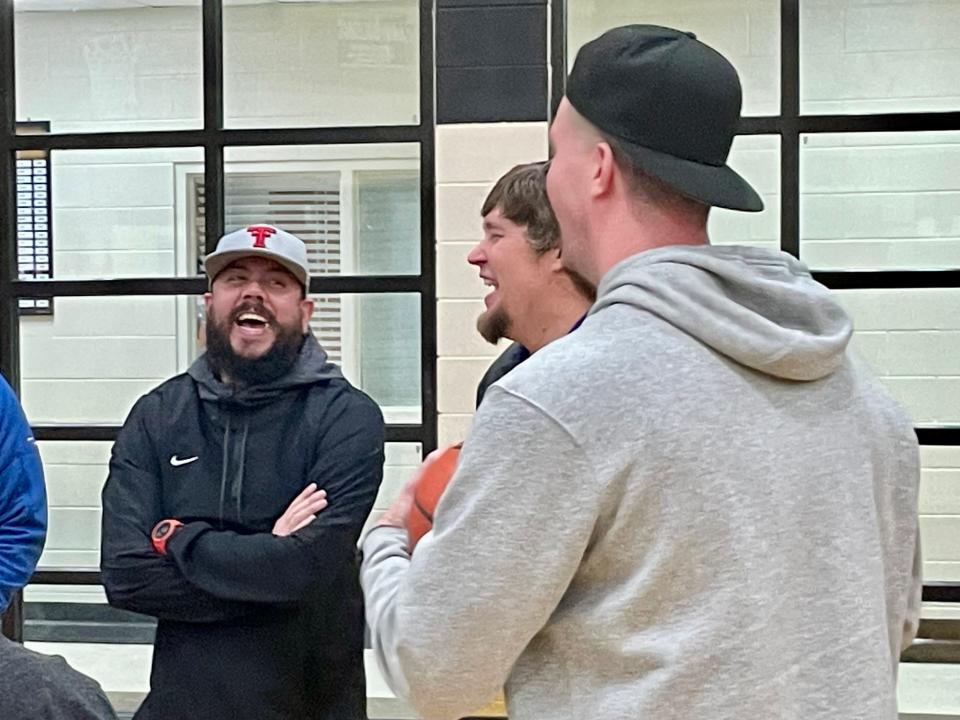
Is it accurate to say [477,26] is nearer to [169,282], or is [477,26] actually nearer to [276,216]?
[276,216]

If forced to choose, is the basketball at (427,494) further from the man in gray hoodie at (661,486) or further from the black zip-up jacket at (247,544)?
the black zip-up jacket at (247,544)

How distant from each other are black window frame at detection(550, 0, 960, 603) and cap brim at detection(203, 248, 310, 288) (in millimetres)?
1263

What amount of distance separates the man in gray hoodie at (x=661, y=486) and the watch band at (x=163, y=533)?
1463 mm

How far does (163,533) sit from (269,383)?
0.39 m

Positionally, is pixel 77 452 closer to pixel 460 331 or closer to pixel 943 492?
pixel 460 331

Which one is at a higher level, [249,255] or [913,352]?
[249,255]

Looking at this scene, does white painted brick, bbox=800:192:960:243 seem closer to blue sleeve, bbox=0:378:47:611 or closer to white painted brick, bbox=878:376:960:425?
white painted brick, bbox=878:376:960:425

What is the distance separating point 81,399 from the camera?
420 cm

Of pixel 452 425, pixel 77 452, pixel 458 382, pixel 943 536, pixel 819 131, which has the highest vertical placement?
pixel 819 131

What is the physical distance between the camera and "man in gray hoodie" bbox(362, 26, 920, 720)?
120cm

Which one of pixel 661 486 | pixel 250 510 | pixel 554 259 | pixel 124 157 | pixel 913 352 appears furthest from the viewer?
pixel 124 157

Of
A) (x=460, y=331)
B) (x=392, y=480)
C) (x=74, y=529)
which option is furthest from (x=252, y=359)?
(x=74, y=529)

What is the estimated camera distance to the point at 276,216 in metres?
4.07

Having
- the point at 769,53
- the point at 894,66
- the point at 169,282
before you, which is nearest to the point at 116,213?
the point at 169,282
